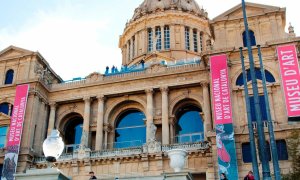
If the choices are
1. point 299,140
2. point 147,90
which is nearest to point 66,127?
point 147,90

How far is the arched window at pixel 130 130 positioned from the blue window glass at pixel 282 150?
11.2 m

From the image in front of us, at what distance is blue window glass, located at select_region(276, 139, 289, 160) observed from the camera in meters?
25.1

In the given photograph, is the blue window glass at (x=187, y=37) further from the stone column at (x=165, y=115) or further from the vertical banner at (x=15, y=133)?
the vertical banner at (x=15, y=133)

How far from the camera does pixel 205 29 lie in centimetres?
5062

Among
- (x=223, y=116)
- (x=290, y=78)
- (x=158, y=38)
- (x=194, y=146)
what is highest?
(x=158, y=38)

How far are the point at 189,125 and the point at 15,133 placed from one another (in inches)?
554

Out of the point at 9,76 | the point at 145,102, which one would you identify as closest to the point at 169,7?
the point at 145,102

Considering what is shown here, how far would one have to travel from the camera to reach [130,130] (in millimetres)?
33625

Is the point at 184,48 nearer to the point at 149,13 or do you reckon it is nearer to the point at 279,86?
the point at 149,13

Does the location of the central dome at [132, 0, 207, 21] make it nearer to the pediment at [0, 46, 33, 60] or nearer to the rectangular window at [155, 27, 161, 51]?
the rectangular window at [155, 27, 161, 51]

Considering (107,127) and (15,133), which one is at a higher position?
(107,127)

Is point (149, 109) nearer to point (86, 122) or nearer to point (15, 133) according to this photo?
point (86, 122)

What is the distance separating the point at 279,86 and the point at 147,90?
10.5 m

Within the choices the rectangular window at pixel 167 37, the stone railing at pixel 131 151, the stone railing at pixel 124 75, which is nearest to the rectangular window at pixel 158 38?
the rectangular window at pixel 167 37
